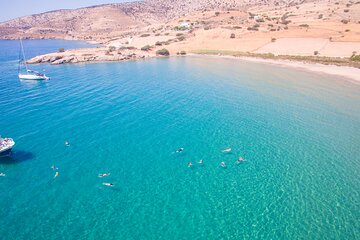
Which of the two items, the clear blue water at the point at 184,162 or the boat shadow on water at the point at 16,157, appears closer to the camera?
the clear blue water at the point at 184,162

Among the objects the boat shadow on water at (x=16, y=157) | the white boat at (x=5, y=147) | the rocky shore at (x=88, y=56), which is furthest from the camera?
the rocky shore at (x=88, y=56)

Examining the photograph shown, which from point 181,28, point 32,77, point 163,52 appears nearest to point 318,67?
point 163,52

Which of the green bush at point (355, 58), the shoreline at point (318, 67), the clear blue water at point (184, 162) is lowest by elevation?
the clear blue water at point (184, 162)

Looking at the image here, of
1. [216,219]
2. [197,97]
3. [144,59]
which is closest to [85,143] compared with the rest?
[216,219]

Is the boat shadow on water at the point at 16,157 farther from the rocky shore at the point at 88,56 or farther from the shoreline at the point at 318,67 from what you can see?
the rocky shore at the point at 88,56

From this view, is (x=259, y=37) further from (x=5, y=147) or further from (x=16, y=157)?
(x=5, y=147)

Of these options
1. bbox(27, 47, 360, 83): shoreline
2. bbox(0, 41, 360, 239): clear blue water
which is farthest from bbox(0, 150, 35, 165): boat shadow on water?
bbox(27, 47, 360, 83): shoreline

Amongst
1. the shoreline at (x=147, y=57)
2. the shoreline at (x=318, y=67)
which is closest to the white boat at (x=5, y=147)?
the shoreline at (x=147, y=57)
